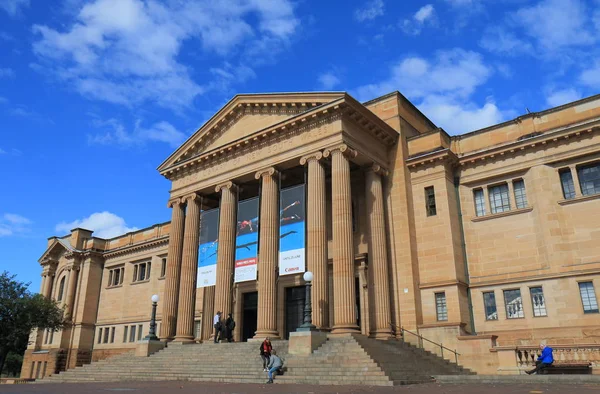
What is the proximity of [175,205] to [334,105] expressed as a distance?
13674mm

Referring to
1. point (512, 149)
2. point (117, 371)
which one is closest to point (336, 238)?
point (512, 149)

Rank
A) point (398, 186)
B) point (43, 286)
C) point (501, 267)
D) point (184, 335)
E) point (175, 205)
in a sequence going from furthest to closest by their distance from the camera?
point (43, 286)
point (175, 205)
point (184, 335)
point (398, 186)
point (501, 267)

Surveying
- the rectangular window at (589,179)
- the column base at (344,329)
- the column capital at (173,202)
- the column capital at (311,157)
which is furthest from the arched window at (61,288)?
the rectangular window at (589,179)

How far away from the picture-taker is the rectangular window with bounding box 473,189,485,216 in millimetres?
25266

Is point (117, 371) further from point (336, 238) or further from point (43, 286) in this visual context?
point (43, 286)

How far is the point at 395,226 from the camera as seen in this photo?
82.8 ft

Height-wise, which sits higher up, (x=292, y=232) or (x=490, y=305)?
(x=292, y=232)

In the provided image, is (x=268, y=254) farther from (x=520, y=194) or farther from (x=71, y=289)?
(x=71, y=289)

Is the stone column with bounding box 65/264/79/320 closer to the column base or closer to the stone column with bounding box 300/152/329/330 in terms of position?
the stone column with bounding box 300/152/329/330

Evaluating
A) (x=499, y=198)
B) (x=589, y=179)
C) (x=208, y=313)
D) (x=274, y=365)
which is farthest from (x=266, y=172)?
(x=589, y=179)

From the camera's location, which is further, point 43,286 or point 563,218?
point 43,286

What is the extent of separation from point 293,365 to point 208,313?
1259cm

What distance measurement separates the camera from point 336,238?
2266 cm

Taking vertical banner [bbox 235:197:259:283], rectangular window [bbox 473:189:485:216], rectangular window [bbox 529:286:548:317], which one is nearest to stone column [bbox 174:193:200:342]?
vertical banner [bbox 235:197:259:283]
